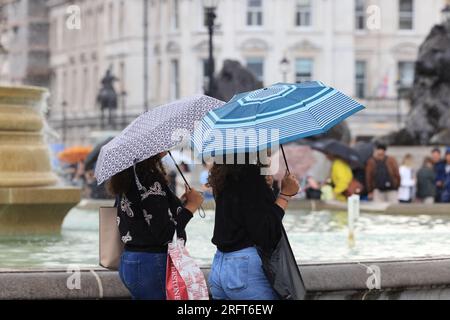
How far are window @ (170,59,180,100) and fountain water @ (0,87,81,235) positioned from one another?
6918 cm

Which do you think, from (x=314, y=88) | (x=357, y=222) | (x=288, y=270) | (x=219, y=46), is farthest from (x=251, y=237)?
(x=219, y=46)

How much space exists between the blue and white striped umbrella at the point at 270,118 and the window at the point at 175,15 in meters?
76.0

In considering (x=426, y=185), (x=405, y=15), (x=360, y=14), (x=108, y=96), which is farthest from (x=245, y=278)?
(x=360, y=14)

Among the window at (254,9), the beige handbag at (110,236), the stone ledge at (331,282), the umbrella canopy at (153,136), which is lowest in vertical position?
the stone ledge at (331,282)

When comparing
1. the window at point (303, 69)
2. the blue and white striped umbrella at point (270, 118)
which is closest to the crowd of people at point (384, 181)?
the blue and white striped umbrella at point (270, 118)

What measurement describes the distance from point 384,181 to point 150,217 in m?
14.6

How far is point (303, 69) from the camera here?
279ft

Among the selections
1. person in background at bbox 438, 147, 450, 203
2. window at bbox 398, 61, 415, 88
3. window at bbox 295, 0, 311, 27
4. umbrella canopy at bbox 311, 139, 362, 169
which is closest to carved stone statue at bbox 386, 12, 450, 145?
person in background at bbox 438, 147, 450, 203

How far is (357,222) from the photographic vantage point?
18391 millimetres

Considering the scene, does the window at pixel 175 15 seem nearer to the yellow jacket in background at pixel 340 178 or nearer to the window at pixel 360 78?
the window at pixel 360 78

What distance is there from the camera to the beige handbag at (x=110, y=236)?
9.23 m

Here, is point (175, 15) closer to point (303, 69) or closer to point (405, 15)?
point (303, 69)
